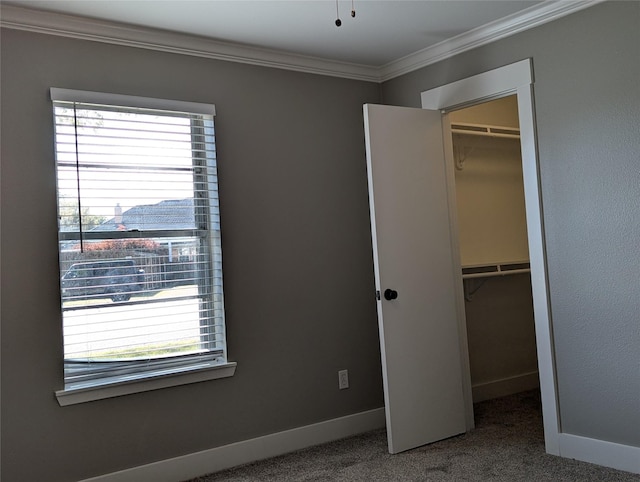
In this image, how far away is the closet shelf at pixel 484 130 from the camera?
4.46 m

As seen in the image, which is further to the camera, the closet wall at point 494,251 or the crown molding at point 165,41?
the closet wall at point 494,251

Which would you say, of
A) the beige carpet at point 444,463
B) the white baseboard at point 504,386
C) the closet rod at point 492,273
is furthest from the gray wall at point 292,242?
the white baseboard at point 504,386

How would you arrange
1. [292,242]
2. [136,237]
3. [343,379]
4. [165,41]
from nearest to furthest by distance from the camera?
[136,237], [165,41], [292,242], [343,379]

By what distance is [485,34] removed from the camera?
11.6 feet

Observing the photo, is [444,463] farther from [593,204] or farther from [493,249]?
[493,249]

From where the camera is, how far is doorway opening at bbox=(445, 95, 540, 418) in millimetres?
4594

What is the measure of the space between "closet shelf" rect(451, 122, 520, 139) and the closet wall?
11mm

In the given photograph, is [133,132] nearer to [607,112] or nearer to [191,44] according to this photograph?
[191,44]

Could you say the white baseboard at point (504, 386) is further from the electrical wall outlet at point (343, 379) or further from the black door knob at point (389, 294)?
the black door knob at point (389, 294)

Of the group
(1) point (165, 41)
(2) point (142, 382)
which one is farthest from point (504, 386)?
(1) point (165, 41)

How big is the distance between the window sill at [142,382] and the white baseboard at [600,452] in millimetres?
1794

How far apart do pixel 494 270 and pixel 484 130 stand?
3.40 ft

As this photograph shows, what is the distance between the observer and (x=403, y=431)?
139 inches

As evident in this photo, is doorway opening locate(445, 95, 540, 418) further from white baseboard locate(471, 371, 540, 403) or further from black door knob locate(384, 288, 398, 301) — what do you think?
black door knob locate(384, 288, 398, 301)
